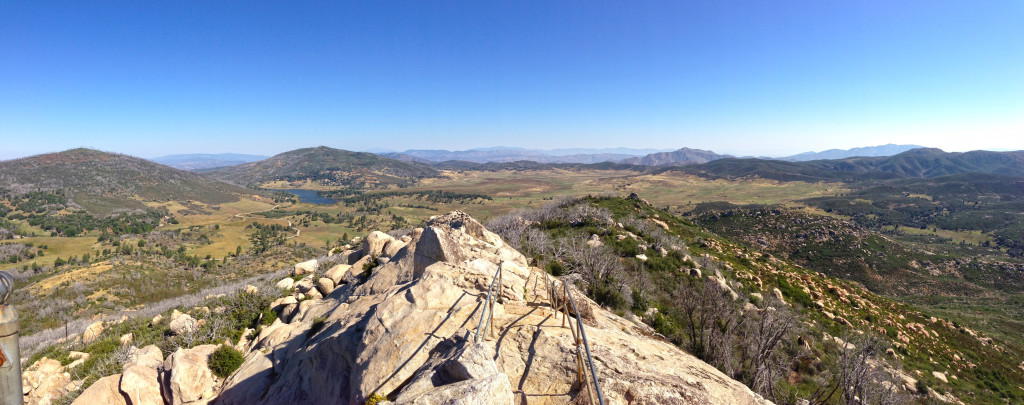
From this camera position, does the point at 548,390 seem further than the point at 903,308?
No

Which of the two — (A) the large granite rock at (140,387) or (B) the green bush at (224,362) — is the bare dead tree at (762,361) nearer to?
(B) the green bush at (224,362)

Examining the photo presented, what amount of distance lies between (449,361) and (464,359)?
0.44 metres

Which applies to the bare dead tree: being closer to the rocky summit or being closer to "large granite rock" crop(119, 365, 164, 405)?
the rocky summit

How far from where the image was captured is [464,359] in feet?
24.6

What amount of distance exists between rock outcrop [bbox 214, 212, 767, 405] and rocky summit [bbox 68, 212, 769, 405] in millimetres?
33

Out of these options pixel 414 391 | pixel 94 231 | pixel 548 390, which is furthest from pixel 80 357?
pixel 94 231

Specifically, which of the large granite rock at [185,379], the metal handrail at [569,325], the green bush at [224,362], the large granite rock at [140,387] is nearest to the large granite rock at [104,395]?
the large granite rock at [140,387]

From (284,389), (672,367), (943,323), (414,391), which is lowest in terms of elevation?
(943,323)

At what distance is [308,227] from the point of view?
156375mm

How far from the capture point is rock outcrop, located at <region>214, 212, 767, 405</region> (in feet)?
25.3

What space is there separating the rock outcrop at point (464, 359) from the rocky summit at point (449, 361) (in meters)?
0.03

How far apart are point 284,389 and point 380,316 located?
482 centimetres

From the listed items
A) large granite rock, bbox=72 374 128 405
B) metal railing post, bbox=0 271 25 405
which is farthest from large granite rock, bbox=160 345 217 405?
metal railing post, bbox=0 271 25 405

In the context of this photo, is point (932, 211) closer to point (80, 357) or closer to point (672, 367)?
point (672, 367)
